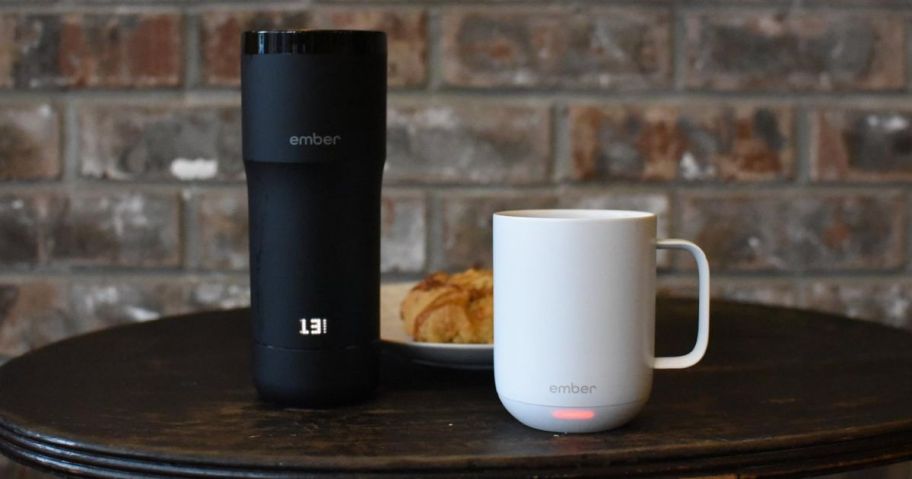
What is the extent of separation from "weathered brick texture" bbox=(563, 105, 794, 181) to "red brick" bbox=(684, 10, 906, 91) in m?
0.04

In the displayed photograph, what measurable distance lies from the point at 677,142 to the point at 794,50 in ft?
0.59

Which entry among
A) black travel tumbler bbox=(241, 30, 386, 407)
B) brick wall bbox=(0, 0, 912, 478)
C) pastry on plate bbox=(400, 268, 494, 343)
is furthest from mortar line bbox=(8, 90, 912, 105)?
black travel tumbler bbox=(241, 30, 386, 407)

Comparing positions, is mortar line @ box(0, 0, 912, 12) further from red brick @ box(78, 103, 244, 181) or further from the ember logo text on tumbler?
the ember logo text on tumbler

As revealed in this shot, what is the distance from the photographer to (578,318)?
22.0 inches

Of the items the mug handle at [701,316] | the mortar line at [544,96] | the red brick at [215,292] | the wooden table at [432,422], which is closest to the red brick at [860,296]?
the mortar line at [544,96]

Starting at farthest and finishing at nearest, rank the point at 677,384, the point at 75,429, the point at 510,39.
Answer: the point at 510,39 → the point at 677,384 → the point at 75,429

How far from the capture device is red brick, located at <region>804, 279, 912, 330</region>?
4.50ft

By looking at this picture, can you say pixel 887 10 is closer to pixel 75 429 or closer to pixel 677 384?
pixel 677 384

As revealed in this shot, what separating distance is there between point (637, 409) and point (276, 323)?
0.20 m

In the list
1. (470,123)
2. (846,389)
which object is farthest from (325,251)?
→ (470,123)

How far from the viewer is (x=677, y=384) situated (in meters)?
0.68

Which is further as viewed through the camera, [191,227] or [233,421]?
[191,227]

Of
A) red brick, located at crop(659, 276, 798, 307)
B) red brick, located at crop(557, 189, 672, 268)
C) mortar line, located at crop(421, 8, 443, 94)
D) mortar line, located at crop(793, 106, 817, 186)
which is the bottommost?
red brick, located at crop(659, 276, 798, 307)

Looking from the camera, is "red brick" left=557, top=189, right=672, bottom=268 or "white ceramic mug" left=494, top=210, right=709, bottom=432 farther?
"red brick" left=557, top=189, right=672, bottom=268
